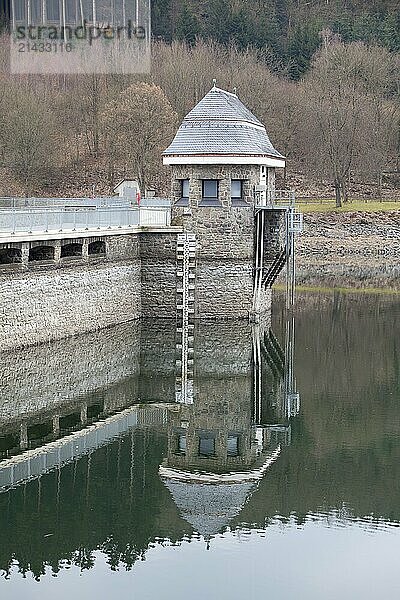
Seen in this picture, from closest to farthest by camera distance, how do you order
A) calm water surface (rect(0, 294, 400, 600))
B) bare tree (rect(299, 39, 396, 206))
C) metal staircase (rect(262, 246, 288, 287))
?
calm water surface (rect(0, 294, 400, 600))
metal staircase (rect(262, 246, 288, 287))
bare tree (rect(299, 39, 396, 206))

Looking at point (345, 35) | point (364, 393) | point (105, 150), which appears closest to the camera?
point (364, 393)

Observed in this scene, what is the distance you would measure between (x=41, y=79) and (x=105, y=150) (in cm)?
551

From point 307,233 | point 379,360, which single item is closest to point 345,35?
point 307,233

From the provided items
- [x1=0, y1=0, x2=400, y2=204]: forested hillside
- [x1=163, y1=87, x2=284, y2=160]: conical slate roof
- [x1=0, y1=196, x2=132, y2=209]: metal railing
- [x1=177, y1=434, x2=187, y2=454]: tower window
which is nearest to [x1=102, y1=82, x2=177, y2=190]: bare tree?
[x1=0, y1=0, x2=400, y2=204]: forested hillside

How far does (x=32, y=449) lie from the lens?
58.9 feet

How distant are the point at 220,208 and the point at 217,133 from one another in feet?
6.39

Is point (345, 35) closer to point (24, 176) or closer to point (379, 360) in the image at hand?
point (24, 176)

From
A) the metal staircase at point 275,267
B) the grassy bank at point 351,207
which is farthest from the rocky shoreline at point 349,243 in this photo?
the metal staircase at point 275,267

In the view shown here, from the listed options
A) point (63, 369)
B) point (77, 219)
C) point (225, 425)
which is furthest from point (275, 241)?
point (225, 425)

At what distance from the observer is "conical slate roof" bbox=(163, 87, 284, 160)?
2939 centimetres

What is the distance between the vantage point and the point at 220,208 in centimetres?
2970

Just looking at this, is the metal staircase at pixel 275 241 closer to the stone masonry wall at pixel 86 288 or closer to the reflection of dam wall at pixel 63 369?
the stone masonry wall at pixel 86 288

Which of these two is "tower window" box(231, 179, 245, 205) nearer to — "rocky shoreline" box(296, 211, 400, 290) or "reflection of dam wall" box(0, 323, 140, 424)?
"reflection of dam wall" box(0, 323, 140, 424)

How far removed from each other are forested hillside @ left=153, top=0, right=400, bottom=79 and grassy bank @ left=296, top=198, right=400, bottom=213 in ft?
72.5
